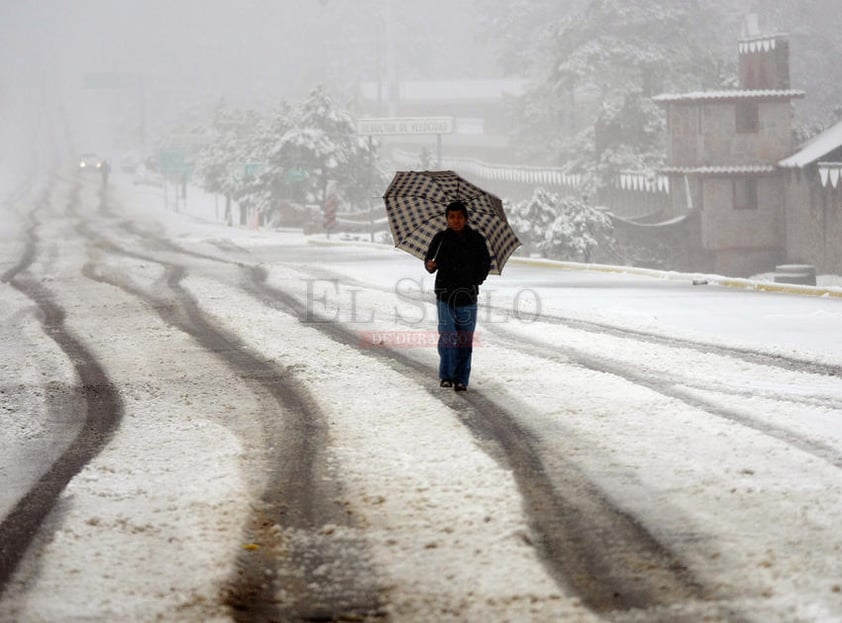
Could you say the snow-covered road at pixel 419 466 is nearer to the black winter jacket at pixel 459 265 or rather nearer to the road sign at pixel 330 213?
the black winter jacket at pixel 459 265

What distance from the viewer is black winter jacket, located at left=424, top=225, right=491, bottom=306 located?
10.4m

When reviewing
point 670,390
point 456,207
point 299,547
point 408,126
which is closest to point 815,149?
point 408,126

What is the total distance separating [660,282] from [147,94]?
153m

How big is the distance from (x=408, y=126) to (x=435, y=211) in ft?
80.5

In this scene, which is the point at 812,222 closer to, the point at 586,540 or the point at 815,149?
the point at 815,149

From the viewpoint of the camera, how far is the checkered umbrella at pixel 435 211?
36.4 feet

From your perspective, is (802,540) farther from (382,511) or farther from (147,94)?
(147,94)

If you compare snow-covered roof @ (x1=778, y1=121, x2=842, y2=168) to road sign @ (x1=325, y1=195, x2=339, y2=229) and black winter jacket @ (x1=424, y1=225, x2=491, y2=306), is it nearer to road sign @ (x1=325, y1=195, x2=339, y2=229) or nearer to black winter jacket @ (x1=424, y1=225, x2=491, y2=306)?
road sign @ (x1=325, y1=195, x2=339, y2=229)

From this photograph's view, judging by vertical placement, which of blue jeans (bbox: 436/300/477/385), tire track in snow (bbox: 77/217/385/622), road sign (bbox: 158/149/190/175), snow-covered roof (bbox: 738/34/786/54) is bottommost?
tire track in snow (bbox: 77/217/385/622)

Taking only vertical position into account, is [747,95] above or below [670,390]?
above

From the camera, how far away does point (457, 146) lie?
320 feet

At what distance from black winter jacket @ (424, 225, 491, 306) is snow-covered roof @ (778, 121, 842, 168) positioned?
A: 31178mm

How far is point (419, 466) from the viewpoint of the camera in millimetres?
7938

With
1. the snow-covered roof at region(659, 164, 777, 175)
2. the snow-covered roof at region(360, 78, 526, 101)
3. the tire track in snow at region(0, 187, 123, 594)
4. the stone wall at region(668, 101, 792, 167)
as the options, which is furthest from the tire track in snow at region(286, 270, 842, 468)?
the snow-covered roof at region(360, 78, 526, 101)
